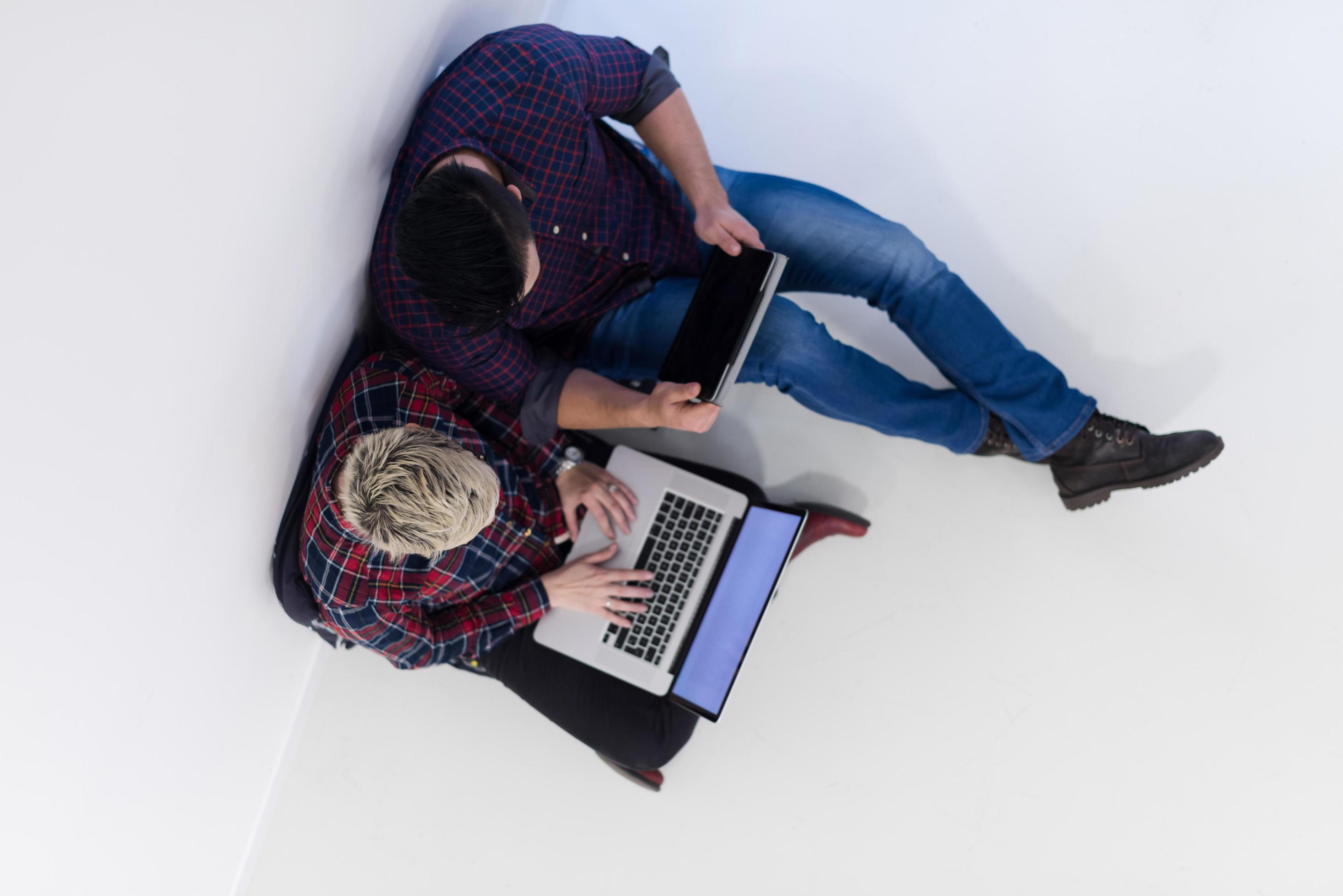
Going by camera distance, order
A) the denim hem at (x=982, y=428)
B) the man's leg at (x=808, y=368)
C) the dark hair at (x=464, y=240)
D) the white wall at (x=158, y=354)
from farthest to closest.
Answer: the denim hem at (x=982, y=428)
the man's leg at (x=808, y=368)
the dark hair at (x=464, y=240)
the white wall at (x=158, y=354)

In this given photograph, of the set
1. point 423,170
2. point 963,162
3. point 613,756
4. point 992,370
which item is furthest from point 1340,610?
point 423,170

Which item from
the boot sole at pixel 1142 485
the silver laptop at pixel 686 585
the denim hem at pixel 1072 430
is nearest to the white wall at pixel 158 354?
the silver laptop at pixel 686 585

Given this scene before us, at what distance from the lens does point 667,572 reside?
1.52 metres

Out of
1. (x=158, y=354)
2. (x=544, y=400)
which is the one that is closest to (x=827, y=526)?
→ (x=544, y=400)

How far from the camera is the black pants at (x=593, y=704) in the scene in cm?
155

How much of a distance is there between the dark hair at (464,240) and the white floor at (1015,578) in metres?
0.84

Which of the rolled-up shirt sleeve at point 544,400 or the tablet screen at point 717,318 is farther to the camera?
the rolled-up shirt sleeve at point 544,400

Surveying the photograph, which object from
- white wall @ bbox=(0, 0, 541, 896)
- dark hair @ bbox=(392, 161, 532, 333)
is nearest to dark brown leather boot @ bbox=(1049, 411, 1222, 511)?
dark hair @ bbox=(392, 161, 532, 333)

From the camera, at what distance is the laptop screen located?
146cm

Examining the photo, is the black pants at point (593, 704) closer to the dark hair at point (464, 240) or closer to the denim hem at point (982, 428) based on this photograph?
the denim hem at point (982, 428)

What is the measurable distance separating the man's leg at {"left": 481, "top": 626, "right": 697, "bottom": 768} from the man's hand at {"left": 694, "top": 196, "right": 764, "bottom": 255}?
0.85 m

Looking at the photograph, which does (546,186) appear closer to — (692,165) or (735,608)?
(692,165)

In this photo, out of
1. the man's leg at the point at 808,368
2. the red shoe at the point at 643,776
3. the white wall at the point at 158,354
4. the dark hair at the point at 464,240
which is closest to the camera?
the white wall at the point at 158,354

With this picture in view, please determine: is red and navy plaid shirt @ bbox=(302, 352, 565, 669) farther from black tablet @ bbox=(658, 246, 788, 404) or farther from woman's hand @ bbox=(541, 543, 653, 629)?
black tablet @ bbox=(658, 246, 788, 404)
